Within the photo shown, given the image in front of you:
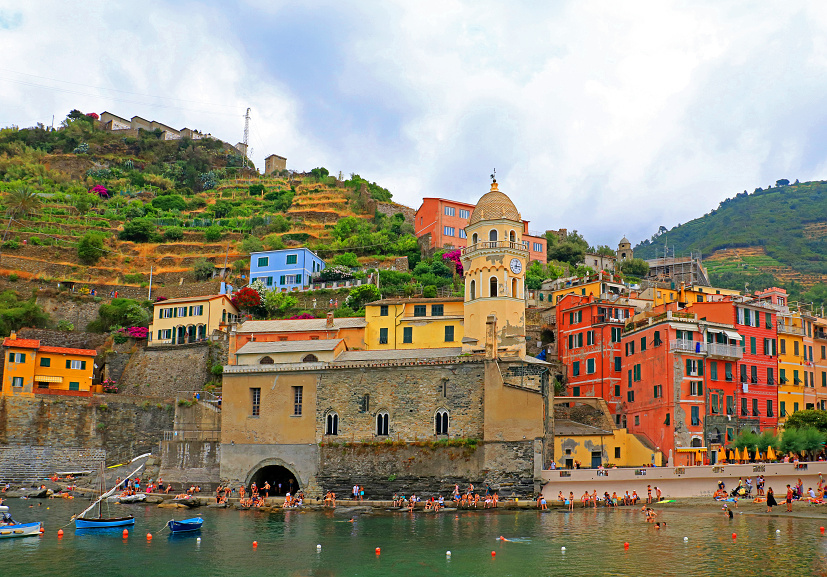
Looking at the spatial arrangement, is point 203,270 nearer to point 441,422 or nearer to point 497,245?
point 497,245

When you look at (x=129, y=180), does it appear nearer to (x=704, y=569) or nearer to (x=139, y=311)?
(x=139, y=311)

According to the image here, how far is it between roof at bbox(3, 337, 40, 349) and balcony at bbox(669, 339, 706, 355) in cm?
4481

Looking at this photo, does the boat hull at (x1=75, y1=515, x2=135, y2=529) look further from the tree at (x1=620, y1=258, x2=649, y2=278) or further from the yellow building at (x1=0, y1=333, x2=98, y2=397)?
the tree at (x1=620, y1=258, x2=649, y2=278)

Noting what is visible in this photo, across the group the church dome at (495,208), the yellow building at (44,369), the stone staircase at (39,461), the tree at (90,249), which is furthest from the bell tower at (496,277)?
the tree at (90,249)

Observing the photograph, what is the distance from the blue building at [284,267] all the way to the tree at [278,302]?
3981 millimetres

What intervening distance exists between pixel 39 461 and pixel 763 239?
122468 millimetres

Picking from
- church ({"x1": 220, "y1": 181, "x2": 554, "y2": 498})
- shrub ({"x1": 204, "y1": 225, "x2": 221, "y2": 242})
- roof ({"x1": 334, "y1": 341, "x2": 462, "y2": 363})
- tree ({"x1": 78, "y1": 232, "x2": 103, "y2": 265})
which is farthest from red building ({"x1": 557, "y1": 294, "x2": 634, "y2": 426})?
tree ({"x1": 78, "y1": 232, "x2": 103, "y2": 265})

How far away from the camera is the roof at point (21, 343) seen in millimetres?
56688

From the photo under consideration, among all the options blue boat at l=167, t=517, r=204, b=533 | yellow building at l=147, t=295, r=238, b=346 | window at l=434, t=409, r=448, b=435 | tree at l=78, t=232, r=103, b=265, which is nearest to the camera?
blue boat at l=167, t=517, r=204, b=533

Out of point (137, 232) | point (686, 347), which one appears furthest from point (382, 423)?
point (137, 232)

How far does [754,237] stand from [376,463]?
11339 cm

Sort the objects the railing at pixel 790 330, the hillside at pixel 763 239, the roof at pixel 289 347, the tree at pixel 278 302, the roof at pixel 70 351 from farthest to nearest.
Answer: the hillside at pixel 763 239 < the tree at pixel 278 302 < the roof at pixel 70 351 < the railing at pixel 790 330 < the roof at pixel 289 347

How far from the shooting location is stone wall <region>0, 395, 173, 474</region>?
54.5 meters

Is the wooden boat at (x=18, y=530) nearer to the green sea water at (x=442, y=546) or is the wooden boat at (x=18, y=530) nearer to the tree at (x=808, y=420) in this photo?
the green sea water at (x=442, y=546)
